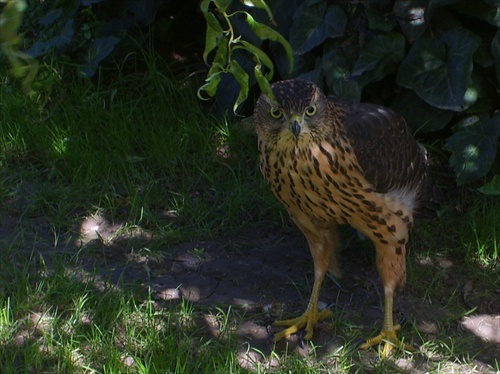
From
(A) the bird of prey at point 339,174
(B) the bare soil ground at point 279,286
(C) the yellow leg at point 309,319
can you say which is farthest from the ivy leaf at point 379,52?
(C) the yellow leg at point 309,319

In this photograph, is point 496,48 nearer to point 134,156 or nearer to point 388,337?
point 388,337

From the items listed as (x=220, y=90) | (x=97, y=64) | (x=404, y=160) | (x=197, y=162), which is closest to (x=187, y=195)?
(x=197, y=162)

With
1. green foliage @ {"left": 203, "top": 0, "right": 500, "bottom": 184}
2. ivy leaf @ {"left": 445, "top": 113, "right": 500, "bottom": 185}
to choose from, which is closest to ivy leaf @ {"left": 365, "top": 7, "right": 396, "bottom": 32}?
green foliage @ {"left": 203, "top": 0, "right": 500, "bottom": 184}

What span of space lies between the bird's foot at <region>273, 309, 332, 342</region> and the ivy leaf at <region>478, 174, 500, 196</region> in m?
1.20

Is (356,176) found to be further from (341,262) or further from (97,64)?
(97,64)

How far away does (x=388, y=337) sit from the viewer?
416cm

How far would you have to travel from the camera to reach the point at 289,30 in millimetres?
5297

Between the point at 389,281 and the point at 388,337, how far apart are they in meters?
0.29

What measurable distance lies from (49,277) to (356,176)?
1790 millimetres

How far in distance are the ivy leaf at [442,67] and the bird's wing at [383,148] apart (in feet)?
1.82

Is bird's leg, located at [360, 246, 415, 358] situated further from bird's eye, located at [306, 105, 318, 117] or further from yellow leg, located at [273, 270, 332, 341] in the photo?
bird's eye, located at [306, 105, 318, 117]

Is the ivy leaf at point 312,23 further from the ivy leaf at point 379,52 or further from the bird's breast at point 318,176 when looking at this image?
the bird's breast at point 318,176

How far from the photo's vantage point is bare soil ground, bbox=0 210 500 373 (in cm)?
424

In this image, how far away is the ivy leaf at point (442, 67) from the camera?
4793mm
